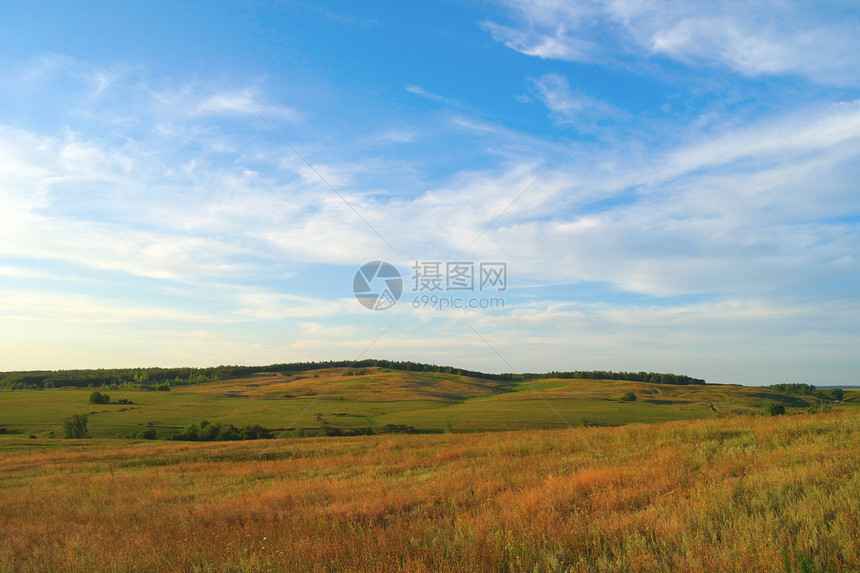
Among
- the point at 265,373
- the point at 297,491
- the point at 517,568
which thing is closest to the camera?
the point at 517,568

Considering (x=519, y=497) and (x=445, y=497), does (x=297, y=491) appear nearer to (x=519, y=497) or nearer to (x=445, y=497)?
(x=445, y=497)

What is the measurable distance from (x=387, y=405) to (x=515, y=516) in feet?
333

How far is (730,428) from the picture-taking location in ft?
52.5

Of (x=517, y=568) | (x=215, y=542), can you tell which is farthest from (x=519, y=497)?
(x=215, y=542)

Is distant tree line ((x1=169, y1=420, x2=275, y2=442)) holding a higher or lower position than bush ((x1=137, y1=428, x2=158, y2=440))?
higher

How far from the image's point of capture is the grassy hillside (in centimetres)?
7644

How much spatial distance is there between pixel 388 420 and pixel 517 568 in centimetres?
7802

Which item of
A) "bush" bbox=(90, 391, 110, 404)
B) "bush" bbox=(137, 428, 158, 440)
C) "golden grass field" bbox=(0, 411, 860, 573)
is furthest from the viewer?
"bush" bbox=(90, 391, 110, 404)

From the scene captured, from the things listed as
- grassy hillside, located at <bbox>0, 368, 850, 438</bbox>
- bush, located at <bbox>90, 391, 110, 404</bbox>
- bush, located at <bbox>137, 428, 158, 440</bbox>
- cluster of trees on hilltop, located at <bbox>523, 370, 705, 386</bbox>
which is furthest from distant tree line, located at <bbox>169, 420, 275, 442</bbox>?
cluster of trees on hilltop, located at <bbox>523, 370, 705, 386</bbox>

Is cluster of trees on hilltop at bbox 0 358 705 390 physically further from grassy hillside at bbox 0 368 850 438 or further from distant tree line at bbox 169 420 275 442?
distant tree line at bbox 169 420 275 442

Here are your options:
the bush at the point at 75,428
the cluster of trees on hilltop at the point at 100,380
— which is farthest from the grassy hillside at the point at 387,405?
the cluster of trees on hilltop at the point at 100,380

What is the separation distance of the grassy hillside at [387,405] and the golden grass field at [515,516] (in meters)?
53.9

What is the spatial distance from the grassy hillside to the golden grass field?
177ft

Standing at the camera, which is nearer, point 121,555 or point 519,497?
point 121,555
